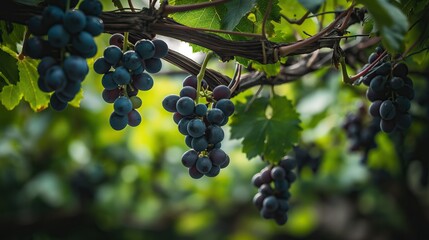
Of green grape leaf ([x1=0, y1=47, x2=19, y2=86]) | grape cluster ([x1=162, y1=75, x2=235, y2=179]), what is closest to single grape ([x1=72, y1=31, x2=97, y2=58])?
grape cluster ([x1=162, y1=75, x2=235, y2=179])

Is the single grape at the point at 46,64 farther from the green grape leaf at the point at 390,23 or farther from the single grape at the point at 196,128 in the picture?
the green grape leaf at the point at 390,23

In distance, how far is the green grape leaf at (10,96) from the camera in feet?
3.80

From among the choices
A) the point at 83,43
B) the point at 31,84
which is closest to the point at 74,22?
the point at 83,43

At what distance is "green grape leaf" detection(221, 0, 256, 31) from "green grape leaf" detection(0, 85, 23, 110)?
48 centimetres

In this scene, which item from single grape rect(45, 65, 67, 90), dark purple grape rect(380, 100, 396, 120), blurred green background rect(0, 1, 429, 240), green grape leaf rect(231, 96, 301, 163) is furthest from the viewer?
blurred green background rect(0, 1, 429, 240)

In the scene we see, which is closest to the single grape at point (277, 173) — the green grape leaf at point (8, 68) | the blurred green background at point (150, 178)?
the green grape leaf at point (8, 68)

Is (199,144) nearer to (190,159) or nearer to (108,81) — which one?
(190,159)

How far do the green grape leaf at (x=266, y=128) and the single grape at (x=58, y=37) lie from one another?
0.63 meters

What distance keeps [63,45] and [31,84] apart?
0.46 meters

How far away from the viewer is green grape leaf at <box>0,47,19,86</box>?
40.0 inches

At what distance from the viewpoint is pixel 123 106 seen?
86 centimetres

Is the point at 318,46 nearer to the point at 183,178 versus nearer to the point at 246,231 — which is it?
the point at 183,178

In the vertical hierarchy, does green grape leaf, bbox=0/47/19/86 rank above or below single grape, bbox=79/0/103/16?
above

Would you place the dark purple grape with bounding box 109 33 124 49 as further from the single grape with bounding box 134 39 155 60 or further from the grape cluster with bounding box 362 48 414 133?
the grape cluster with bounding box 362 48 414 133
